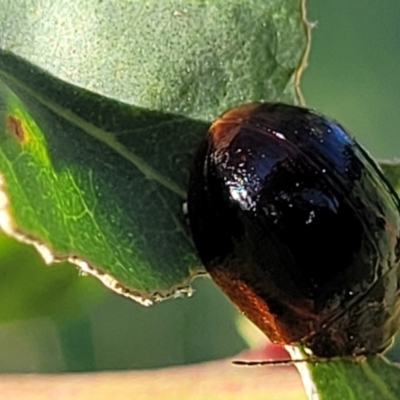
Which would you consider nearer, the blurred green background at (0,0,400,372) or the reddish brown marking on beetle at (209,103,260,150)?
the reddish brown marking on beetle at (209,103,260,150)

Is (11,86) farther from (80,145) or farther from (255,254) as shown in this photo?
(255,254)

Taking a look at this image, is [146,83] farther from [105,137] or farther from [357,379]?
[357,379]

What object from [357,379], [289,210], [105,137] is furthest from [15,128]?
[357,379]

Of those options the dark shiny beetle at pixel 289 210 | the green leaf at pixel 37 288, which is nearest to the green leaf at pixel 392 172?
the dark shiny beetle at pixel 289 210

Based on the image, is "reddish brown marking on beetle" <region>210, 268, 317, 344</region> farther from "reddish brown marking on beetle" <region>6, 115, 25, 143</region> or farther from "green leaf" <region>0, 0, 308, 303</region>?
"reddish brown marking on beetle" <region>6, 115, 25, 143</region>

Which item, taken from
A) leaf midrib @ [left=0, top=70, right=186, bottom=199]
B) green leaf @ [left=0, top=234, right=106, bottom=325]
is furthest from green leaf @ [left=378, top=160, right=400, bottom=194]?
green leaf @ [left=0, top=234, right=106, bottom=325]

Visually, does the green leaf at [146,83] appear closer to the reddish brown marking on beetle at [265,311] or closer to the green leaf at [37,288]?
the reddish brown marking on beetle at [265,311]
